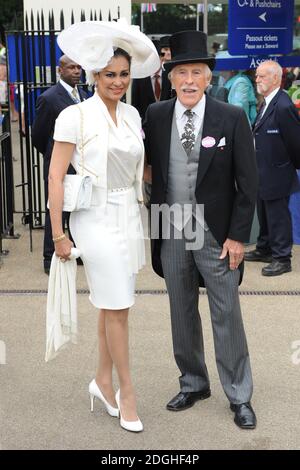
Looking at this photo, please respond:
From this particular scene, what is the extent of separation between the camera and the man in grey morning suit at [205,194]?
3.70 metres

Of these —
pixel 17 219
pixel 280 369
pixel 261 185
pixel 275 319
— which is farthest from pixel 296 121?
pixel 17 219

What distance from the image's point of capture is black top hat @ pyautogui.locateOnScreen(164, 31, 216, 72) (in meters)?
3.66

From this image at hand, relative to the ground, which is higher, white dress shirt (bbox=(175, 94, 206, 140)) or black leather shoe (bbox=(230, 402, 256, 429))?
white dress shirt (bbox=(175, 94, 206, 140))

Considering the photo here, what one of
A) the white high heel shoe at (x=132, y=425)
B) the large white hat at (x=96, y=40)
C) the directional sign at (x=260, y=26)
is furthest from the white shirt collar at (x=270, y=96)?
the white high heel shoe at (x=132, y=425)

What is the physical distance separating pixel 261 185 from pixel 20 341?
279 centimetres

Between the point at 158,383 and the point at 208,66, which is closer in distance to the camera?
the point at 208,66

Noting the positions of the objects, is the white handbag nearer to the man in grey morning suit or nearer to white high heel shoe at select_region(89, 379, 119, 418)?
the man in grey morning suit

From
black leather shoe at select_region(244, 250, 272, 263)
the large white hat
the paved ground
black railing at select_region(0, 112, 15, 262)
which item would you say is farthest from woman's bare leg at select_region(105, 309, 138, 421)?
black railing at select_region(0, 112, 15, 262)

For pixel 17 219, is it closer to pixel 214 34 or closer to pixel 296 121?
pixel 296 121

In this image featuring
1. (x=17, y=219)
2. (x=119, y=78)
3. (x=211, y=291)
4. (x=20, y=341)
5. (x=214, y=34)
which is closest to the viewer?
(x=119, y=78)

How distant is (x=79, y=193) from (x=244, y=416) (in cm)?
145

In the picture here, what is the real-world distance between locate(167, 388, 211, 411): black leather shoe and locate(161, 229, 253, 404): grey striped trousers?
29 mm

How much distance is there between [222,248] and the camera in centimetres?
383

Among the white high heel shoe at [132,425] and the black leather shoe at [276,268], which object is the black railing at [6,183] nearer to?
the black leather shoe at [276,268]
